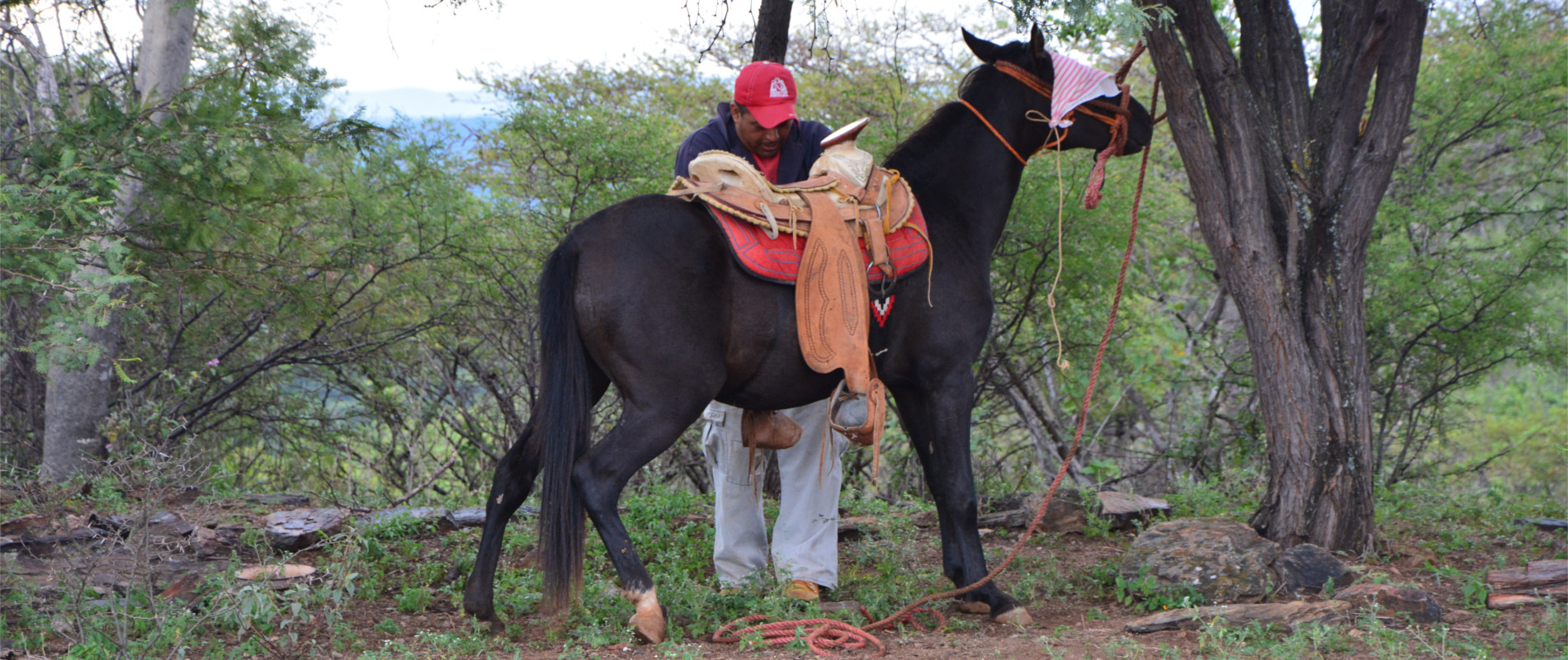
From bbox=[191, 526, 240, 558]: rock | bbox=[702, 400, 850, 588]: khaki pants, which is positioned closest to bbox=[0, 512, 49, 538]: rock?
bbox=[191, 526, 240, 558]: rock

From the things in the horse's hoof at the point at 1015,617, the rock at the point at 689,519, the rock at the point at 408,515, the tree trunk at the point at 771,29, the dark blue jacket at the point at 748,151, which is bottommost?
the horse's hoof at the point at 1015,617

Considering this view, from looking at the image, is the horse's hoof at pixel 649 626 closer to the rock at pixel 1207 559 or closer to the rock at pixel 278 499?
the rock at pixel 1207 559

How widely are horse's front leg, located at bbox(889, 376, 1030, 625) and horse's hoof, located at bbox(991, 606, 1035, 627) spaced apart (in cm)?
2

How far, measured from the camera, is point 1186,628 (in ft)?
11.1

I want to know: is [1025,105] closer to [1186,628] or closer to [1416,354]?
[1186,628]

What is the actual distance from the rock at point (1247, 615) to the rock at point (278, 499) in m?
4.29

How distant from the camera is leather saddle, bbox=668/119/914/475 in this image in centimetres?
346

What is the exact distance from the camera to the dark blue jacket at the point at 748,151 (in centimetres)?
399

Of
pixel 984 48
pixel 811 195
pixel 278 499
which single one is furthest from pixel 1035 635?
pixel 278 499

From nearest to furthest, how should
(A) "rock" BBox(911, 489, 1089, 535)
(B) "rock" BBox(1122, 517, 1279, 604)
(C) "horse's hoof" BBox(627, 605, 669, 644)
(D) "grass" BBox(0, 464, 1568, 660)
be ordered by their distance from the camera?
(D) "grass" BBox(0, 464, 1568, 660) → (C) "horse's hoof" BBox(627, 605, 669, 644) → (B) "rock" BBox(1122, 517, 1279, 604) → (A) "rock" BBox(911, 489, 1089, 535)

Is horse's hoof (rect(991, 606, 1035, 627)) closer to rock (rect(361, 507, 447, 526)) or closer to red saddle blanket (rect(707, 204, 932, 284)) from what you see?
red saddle blanket (rect(707, 204, 932, 284))

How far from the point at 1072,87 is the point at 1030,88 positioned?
190 mm

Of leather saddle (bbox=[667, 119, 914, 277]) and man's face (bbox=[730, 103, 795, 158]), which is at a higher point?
man's face (bbox=[730, 103, 795, 158])

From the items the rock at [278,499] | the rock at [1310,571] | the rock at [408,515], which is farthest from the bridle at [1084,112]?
the rock at [278,499]
